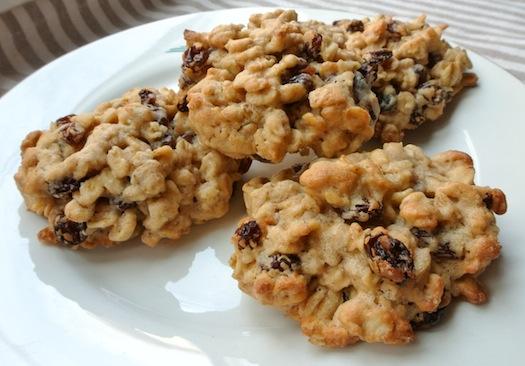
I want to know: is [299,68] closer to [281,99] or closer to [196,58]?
[281,99]

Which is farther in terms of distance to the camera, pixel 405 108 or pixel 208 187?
pixel 405 108

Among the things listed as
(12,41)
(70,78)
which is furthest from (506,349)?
(12,41)

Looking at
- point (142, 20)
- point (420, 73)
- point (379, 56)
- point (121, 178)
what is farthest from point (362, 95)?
point (142, 20)

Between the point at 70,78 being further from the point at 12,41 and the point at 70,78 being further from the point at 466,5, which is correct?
the point at 466,5

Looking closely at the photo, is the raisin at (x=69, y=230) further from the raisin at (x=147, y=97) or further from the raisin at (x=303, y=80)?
the raisin at (x=303, y=80)

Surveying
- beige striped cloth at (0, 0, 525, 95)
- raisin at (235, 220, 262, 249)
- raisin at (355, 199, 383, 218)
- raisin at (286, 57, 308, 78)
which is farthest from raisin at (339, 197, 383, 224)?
beige striped cloth at (0, 0, 525, 95)
